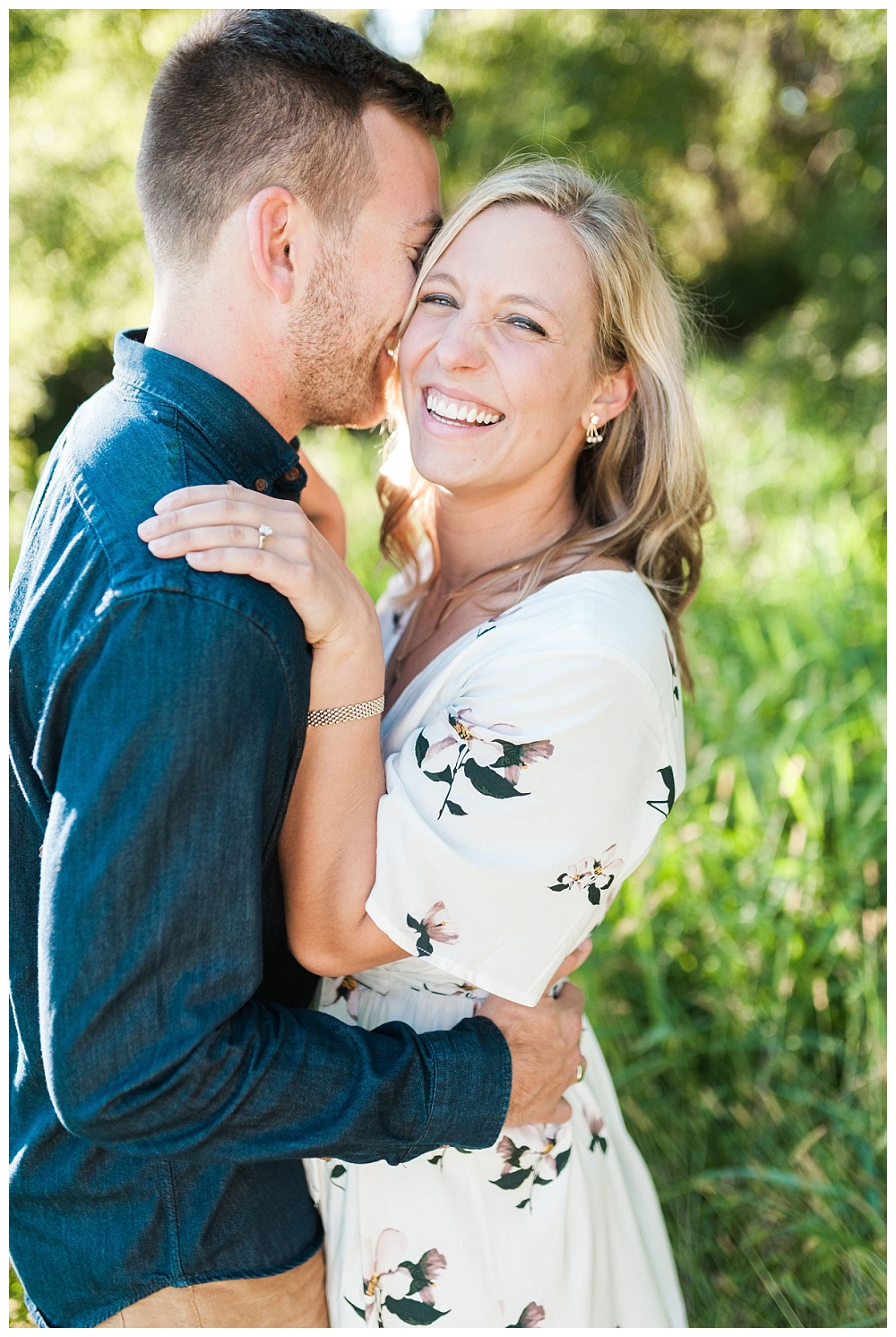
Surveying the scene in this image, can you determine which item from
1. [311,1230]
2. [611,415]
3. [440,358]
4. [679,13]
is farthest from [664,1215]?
[679,13]

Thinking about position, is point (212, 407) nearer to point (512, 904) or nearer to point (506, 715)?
point (506, 715)

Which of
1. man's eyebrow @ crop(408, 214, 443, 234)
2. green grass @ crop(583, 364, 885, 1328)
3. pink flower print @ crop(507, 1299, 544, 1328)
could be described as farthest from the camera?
green grass @ crop(583, 364, 885, 1328)

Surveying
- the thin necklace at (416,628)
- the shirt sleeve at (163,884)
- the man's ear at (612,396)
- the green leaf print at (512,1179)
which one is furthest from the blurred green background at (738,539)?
the shirt sleeve at (163,884)

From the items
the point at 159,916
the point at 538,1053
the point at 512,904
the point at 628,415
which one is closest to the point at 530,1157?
the point at 538,1053

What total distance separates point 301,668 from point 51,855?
15.1 inches

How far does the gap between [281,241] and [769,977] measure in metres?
2.70

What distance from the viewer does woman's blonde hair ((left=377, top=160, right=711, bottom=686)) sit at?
6.51 feet

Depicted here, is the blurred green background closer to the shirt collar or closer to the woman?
the woman

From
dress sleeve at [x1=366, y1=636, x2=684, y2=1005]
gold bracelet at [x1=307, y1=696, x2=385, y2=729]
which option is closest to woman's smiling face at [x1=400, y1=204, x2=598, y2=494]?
dress sleeve at [x1=366, y1=636, x2=684, y2=1005]

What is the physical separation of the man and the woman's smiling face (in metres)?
0.09

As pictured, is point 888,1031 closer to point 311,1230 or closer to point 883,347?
point 311,1230

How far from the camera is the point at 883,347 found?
23.0 ft

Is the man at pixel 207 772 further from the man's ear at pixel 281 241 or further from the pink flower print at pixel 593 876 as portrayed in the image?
the pink flower print at pixel 593 876

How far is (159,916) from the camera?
1308 mm
